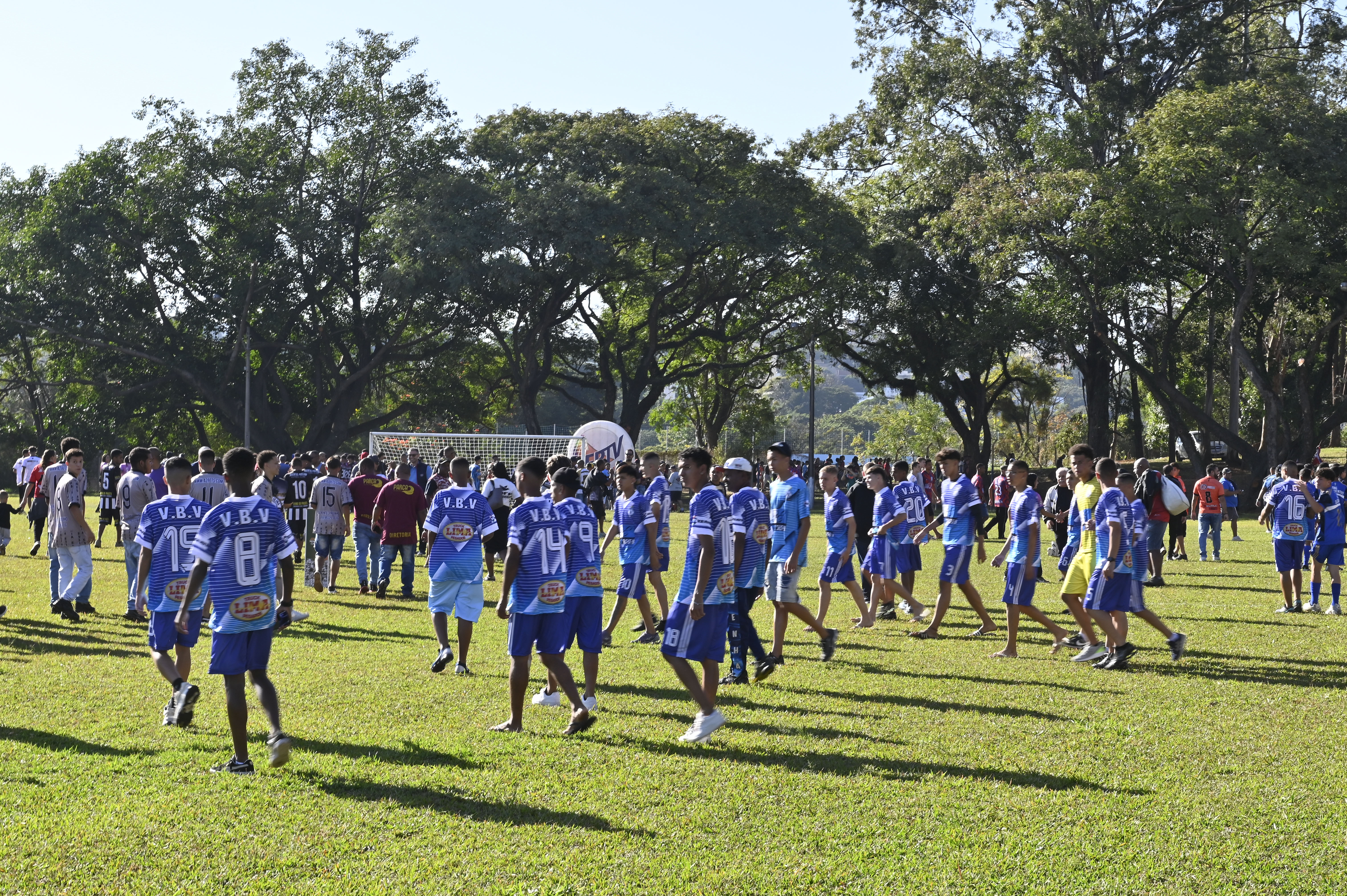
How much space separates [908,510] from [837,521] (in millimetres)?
1926

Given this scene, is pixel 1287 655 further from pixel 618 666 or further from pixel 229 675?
pixel 229 675

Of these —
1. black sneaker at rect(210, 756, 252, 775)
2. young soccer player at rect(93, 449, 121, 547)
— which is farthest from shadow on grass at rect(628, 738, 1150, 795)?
young soccer player at rect(93, 449, 121, 547)

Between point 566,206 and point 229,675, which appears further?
point 566,206

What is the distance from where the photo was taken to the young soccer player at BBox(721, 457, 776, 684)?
331 inches

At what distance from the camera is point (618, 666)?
10344 millimetres

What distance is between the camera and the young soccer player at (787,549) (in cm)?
1046

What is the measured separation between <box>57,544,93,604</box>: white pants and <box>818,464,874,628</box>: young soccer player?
7483 mm

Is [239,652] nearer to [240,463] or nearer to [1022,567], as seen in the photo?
[240,463]

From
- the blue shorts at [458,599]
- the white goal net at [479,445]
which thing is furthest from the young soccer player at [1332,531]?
the white goal net at [479,445]

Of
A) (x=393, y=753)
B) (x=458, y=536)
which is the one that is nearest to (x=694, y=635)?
(x=393, y=753)

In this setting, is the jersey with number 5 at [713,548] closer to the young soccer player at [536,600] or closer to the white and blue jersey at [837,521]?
the young soccer player at [536,600]

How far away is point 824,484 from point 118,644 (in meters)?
6.67

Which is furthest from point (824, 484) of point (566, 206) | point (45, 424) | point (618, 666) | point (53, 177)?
point (45, 424)

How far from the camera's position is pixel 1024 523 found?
433 inches
